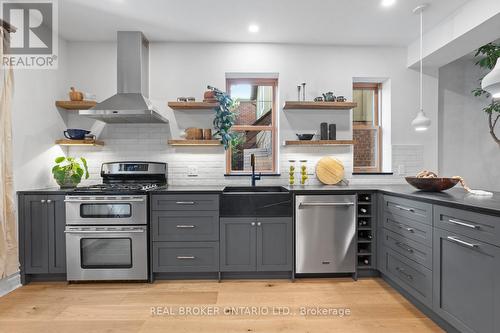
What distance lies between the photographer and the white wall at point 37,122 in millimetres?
2908

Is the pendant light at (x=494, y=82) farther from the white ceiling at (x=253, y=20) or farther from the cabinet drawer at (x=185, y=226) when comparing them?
the cabinet drawer at (x=185, y=226)

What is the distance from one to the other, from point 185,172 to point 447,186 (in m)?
2.81

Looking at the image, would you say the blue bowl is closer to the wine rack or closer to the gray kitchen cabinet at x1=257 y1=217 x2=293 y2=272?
the gray kitchen cabinet at x1=257 y1=217 x2=293 y2=272

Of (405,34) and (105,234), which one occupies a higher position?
(405,34)

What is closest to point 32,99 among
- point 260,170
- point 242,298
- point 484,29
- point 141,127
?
point 141,127

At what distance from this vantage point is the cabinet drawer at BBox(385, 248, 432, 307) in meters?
2.24

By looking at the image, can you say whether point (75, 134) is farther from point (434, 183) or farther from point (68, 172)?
point (434, 183)

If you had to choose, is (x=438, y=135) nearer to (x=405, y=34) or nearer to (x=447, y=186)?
(x=405, y=34)

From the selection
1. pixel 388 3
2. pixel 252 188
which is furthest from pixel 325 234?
pixel 388 3

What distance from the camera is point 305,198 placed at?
3.04m

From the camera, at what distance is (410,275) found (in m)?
2.48

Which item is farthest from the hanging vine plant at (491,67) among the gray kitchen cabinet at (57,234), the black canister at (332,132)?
the gray kitchen cabinet at (57,234)

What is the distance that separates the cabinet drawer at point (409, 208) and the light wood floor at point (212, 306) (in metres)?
0.79

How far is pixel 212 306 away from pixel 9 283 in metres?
2.05
